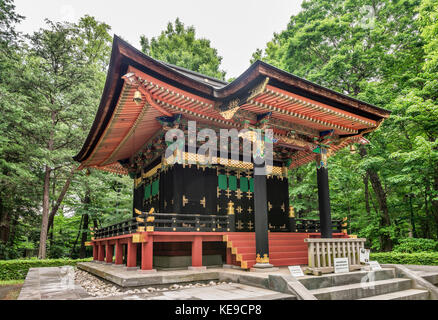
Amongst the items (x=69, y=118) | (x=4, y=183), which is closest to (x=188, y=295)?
(x=4, y=183)

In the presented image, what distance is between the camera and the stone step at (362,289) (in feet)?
20.8

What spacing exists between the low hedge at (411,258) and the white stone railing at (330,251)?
7.45 metres

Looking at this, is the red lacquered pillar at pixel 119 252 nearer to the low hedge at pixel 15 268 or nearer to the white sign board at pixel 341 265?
the white sign board at pixel 341 265

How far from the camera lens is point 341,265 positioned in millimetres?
7535

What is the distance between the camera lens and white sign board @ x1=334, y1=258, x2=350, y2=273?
7.43 meters

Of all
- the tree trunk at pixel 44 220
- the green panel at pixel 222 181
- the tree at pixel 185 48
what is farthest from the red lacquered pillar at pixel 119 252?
the tree at pixel 185 48

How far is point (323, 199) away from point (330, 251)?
3874 millimetres

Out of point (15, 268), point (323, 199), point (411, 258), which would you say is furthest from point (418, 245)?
point (15, 268)

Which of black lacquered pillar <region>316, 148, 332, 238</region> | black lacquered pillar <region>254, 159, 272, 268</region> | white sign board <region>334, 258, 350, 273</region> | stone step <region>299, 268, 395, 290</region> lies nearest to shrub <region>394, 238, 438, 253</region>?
black lacquered pillar <region>316, 148, 332, 238</region>

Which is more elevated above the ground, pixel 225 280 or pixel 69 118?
pixel 69 118

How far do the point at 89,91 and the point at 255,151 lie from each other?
16.5 metres

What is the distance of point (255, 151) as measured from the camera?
376 inches

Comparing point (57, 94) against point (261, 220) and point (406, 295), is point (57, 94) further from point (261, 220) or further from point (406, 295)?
point (406, 295)

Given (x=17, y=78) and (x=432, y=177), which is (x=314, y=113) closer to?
(x=432, y=177)
